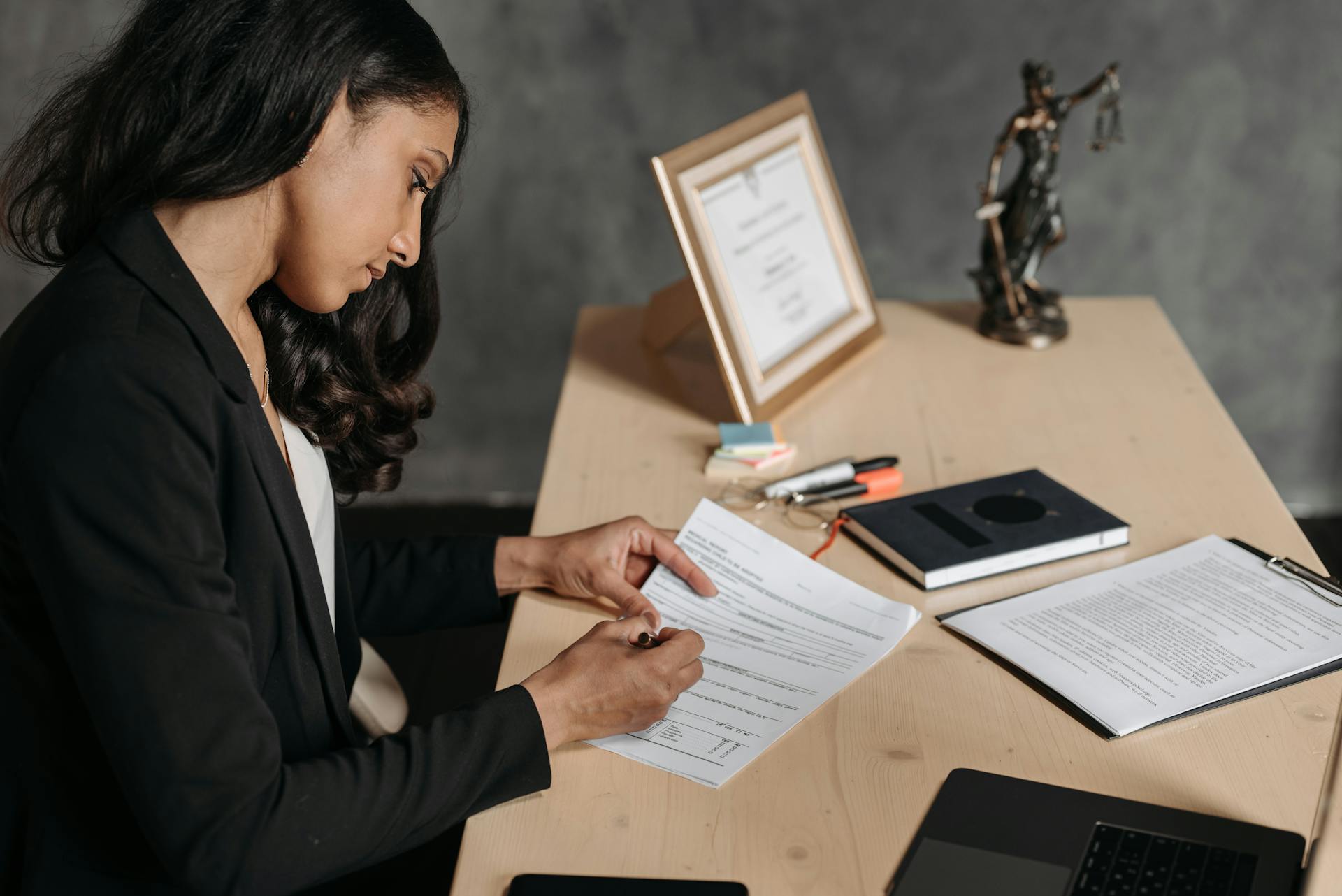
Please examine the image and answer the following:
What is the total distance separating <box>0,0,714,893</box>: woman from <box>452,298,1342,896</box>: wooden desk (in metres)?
0.09

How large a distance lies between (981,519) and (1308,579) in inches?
12.1

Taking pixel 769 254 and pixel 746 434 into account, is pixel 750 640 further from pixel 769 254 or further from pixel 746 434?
pixel 769 254

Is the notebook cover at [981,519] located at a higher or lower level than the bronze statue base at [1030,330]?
higher

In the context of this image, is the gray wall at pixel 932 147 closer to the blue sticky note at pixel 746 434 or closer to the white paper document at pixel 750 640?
the blue sticky note at pixel 746 434

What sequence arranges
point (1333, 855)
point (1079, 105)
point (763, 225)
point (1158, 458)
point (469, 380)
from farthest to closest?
point (469, 380), point (1079, 105), point (763, 225), point (1158, 458), point (1333, 855)

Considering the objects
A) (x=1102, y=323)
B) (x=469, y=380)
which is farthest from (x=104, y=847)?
(x=469, y=380)

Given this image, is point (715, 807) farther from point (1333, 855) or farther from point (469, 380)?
point (469, 380)

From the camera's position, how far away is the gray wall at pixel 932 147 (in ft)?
8.20

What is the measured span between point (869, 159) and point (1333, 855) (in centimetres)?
214

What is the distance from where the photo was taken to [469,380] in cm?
289

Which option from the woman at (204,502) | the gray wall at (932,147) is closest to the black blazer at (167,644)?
the woman at (204,502)

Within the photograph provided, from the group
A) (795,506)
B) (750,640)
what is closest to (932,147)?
(795,506)

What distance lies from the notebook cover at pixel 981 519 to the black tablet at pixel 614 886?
0.45 m

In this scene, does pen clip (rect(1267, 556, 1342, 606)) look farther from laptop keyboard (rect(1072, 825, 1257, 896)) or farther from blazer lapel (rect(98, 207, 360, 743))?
blazer lapel (rect(98, 207, 360, 743))
